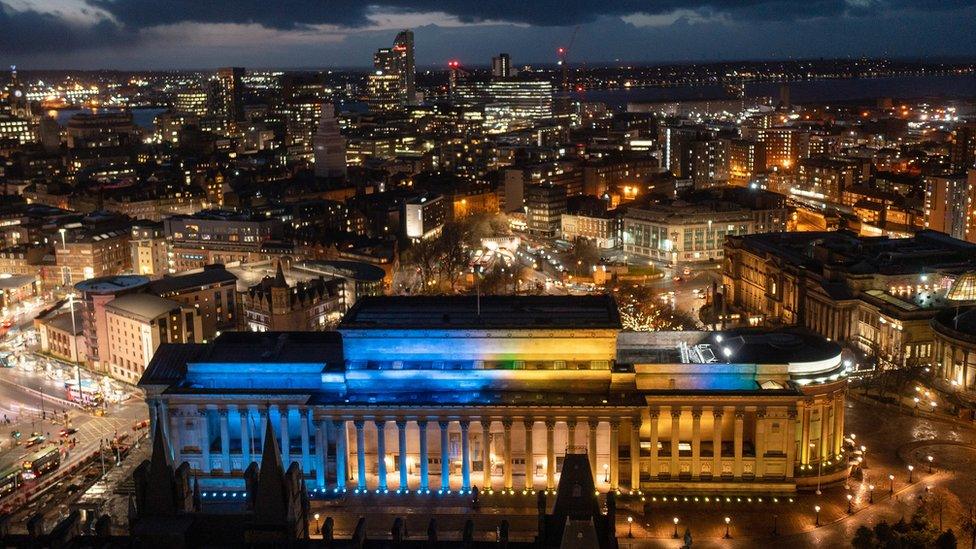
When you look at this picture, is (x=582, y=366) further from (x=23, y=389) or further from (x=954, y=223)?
(x=954, y=223)

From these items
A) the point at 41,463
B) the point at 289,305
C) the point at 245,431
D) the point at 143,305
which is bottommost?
the point at 41,463

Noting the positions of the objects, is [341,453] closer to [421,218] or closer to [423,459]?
[423,459]

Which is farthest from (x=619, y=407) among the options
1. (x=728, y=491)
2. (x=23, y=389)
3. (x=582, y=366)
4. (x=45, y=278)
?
(x=45, y=278)

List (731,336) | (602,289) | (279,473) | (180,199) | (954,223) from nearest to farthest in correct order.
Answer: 1. (279,473)
2. (731,336)
3. (602,289)
4. (954,223)
5. (180,199)

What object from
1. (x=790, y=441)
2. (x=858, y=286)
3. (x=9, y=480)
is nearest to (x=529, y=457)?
(x=790, y=441)

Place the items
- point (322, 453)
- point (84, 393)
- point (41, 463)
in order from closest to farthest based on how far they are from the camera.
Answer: point (322, 453) → point (41, 463) → point (84, 393)

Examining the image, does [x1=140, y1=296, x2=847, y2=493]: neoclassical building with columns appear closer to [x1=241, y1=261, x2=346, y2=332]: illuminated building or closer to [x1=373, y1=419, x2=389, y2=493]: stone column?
[x1=373, y1=419, x2=389, y2=493]: stone column
